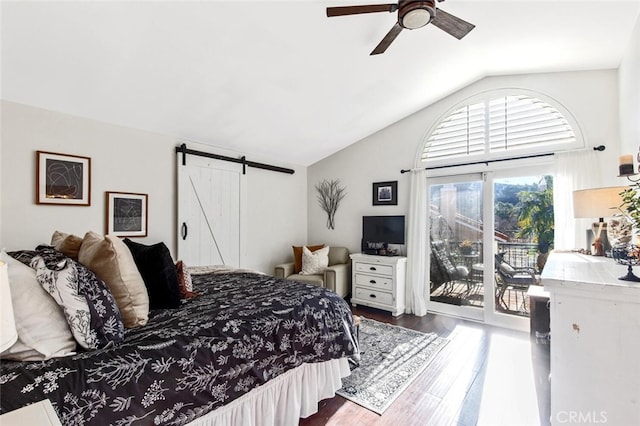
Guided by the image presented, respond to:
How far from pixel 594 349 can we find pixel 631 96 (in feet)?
7.59

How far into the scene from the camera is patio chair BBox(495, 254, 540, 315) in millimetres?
3365

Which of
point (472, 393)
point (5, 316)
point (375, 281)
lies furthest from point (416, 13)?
point (375, 281)

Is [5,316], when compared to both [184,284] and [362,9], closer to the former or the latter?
[184,284]

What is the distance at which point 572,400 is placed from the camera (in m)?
1.17

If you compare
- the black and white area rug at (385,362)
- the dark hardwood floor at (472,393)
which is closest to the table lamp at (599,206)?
the dark hardwood floor at (472,393)

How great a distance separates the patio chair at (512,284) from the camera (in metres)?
3.37

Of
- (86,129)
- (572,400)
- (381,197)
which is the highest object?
(86,129)

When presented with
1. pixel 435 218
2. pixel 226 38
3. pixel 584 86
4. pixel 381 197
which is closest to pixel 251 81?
pixel 226 38

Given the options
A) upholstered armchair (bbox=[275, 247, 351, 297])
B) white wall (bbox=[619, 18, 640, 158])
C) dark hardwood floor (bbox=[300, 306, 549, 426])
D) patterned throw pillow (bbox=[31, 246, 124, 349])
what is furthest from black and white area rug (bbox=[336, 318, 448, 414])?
white wall (bbox=[619, 18, 640, 158])

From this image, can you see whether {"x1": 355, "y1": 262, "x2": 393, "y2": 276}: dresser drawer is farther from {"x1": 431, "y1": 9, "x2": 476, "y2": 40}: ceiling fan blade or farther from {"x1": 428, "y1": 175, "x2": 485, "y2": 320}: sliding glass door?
{"x1": 431, "y1": 9, "x2": 476, "y2": 40}: ceiling fan blade

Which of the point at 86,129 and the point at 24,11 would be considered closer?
the point at 24,11

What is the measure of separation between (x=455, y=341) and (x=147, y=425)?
2.89 meters

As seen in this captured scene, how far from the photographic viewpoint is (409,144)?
13.7 ft

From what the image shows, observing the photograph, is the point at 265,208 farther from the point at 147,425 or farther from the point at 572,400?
the point at 572,400
